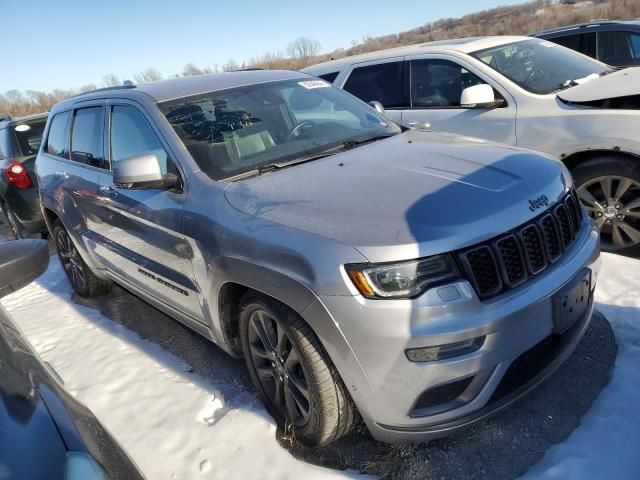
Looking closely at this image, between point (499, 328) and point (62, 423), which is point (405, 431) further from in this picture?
point (62, 423)

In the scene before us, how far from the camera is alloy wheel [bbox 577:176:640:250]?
367 centimetres

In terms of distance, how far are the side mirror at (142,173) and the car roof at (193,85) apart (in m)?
0.61

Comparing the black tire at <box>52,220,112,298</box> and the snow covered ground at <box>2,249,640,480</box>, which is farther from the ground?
the black tire at <box>52,220,112,298</box>

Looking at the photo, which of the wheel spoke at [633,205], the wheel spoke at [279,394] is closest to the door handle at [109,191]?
the wheel spoke at [279,394]

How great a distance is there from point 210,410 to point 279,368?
637mm

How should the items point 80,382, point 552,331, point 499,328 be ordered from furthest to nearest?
point 80,382
point 552,331
point 499,328

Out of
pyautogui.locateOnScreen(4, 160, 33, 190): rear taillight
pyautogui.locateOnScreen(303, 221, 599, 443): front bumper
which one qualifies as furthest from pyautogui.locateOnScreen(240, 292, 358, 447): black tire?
pyautogui.locateOnScreen(4, 160, 33, 190): rear taillight

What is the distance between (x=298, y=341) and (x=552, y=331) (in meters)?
1.05

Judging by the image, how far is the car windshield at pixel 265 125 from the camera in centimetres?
277

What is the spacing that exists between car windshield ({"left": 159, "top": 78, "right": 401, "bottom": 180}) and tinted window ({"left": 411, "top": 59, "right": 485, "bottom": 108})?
5.21 ft

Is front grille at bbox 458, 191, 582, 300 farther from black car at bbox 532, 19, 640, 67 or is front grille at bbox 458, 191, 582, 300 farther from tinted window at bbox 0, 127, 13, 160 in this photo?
tinted window at bbox 0, 127, 13, 160

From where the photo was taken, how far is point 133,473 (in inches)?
55.2

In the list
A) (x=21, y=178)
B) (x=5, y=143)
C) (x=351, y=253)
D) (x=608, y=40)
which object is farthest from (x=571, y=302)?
(x=5, y=143)

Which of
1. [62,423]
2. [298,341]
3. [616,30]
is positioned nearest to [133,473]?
[62,423]
